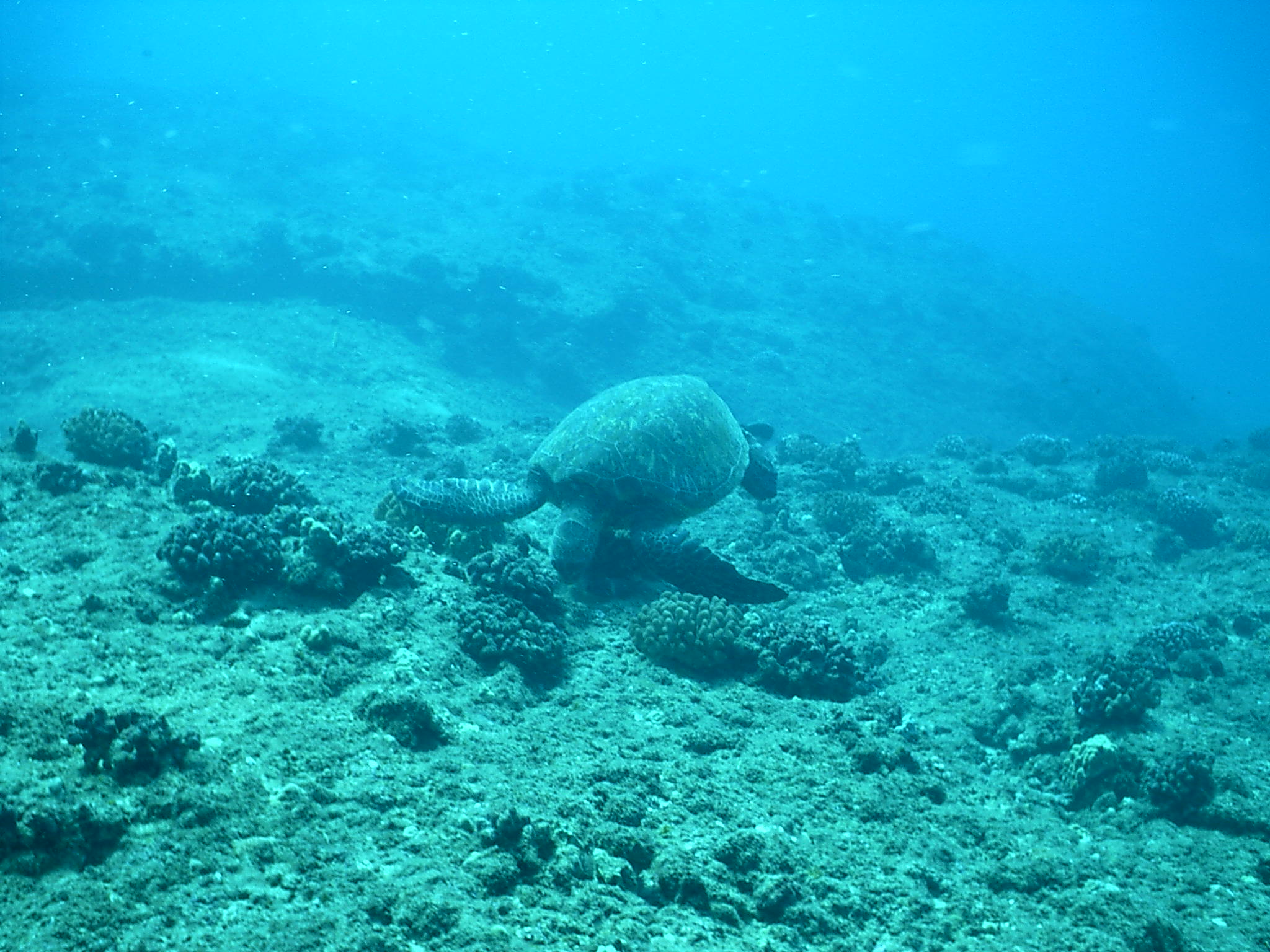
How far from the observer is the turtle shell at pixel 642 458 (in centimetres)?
916

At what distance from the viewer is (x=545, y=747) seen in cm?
547

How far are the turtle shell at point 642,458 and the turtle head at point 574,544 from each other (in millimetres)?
292

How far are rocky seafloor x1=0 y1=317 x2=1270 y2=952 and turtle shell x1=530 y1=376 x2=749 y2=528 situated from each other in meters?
1.26

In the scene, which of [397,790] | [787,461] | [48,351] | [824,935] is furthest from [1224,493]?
[48,351]

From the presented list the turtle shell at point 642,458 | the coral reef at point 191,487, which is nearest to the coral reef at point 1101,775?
the turtle shell at point 642,458

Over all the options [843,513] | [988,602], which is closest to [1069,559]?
[988,602]

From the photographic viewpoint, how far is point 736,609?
781 cm

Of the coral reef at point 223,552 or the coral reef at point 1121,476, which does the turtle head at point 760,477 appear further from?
the coral reef at point 1121,476

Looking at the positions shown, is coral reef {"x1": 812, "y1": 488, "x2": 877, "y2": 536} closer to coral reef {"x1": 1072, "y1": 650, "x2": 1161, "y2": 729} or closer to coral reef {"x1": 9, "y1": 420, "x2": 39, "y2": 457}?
coral reef {"x1": 1072, "y1": 650, "x2": 1161, "y2": 729}

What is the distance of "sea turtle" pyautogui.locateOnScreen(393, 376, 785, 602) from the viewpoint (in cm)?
867

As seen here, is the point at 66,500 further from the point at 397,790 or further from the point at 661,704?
the point at 661,704

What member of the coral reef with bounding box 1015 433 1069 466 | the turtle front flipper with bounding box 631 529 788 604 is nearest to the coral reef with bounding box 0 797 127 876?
the turtle front flipper with bounding box 631 529 788 604

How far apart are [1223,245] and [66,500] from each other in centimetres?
21315

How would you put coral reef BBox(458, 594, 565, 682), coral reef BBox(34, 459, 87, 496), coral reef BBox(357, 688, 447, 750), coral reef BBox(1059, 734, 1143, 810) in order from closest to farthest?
coral reef BBox(357, 688, 447, 750), coral reef BBox(1059, 734, 1143, 810), coral reef BBox(458, 594, 565, 682), coral reef BBox(34, 459, 87, 496)
